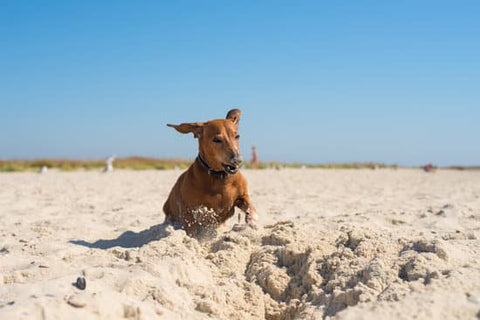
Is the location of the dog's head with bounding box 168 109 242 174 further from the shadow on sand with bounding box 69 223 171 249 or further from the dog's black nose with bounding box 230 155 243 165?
the shadow on sand with bounding box 69 223 171 249

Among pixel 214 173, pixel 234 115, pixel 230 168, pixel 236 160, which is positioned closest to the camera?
pixel 236 160

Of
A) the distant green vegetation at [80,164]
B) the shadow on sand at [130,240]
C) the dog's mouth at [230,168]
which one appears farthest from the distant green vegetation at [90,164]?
the dog's mouth at [230,168]

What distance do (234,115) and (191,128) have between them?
546 mm

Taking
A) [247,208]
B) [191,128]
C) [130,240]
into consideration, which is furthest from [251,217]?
[130,240]

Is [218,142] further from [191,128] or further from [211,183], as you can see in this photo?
[191,128]

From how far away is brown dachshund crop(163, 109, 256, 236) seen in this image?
13.5 ft

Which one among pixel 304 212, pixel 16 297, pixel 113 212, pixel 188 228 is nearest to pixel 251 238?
pixel 188 228

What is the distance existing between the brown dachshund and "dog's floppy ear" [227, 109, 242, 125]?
1.11ft

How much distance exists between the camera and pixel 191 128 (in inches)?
178

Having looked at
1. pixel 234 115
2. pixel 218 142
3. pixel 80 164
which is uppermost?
pixel 234 115

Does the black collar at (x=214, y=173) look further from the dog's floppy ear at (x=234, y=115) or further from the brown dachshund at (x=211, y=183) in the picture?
the dog's floppy ear at (x=234, y=115)

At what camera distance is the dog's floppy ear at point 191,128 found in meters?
4.44

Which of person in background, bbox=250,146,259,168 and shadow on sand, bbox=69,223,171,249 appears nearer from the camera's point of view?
shadow on sand, bbox=69,223,171,249

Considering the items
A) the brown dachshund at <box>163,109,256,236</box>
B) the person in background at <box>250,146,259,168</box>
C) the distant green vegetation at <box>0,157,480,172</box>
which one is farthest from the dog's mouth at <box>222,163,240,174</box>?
the person in background at <box>250,146,259,168</box>
